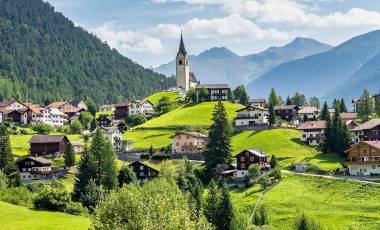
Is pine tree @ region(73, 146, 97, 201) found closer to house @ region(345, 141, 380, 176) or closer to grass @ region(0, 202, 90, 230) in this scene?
grass @ region(0, 202, 90, 230)

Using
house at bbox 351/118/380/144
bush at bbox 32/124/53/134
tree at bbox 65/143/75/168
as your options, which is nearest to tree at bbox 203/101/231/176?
tree at bbox 65/143/75/168

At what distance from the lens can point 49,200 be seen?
257 ft

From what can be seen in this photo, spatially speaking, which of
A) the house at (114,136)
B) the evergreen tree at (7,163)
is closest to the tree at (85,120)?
the house at (114,136)

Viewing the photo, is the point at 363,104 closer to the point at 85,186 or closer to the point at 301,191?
the point at 301,191

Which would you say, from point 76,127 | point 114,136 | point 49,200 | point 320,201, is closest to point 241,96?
point 76,127

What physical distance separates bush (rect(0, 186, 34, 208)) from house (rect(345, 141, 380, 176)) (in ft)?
159

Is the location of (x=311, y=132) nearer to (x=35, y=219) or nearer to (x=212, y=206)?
(x=212, y=206)

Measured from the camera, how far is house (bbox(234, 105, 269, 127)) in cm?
14025

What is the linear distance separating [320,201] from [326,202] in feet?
3.29

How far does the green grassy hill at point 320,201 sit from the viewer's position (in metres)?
79.0

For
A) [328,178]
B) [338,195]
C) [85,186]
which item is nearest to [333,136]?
[328,178]

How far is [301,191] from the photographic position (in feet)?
298

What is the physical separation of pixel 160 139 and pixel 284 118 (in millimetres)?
33780

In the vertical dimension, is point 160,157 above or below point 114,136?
below
